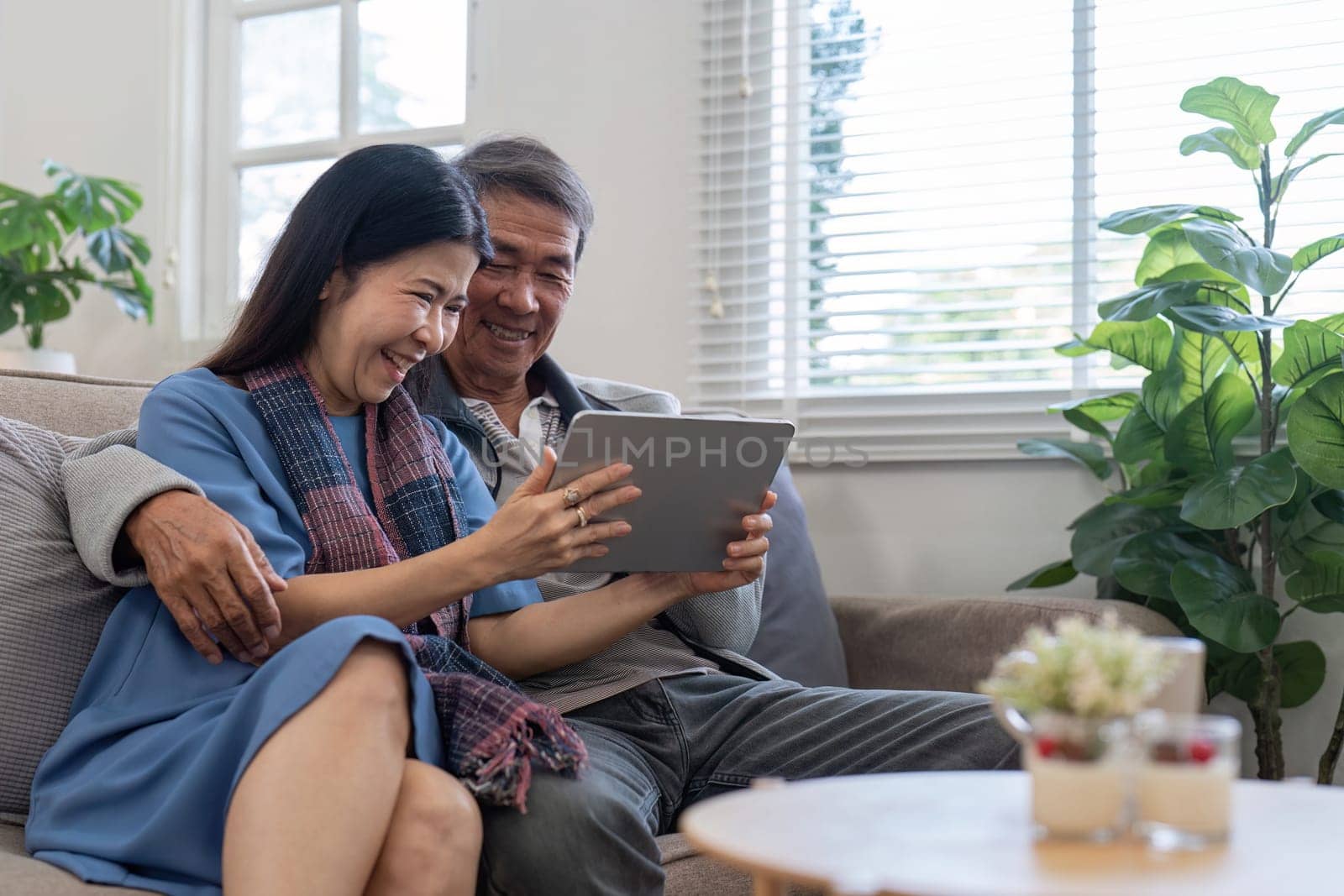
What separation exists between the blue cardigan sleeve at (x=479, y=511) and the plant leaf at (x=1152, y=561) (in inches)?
37.1

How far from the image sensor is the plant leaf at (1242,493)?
1.91 meters

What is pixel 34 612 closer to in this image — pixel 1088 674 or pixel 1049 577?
pixel 1088 674

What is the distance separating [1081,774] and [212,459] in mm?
975

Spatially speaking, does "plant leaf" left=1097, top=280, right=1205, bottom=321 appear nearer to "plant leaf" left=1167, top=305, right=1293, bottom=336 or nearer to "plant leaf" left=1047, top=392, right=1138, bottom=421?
"plant leaf" left=1167, top=305, right=1293, bottom=336

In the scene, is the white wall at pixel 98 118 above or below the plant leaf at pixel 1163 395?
above

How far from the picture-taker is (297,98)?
3.22 m

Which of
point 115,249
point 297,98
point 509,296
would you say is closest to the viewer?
point 509,296

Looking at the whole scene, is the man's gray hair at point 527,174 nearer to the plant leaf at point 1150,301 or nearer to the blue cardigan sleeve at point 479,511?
the blue cardigan sleeve at point 479,511

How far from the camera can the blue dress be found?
1.18 metres

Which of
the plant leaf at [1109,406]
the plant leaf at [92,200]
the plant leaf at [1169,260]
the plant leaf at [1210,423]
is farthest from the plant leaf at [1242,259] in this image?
the plant leaf at [92,200]

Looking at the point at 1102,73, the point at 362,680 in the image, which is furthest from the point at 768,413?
the point at 362,680

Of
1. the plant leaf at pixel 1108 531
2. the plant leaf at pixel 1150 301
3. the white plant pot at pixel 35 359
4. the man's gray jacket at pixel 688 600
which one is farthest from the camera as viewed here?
the white plant pot at pixel 35 359

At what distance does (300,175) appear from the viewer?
3.24 metres

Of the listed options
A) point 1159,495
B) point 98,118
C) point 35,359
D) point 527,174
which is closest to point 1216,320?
point 1159,495
